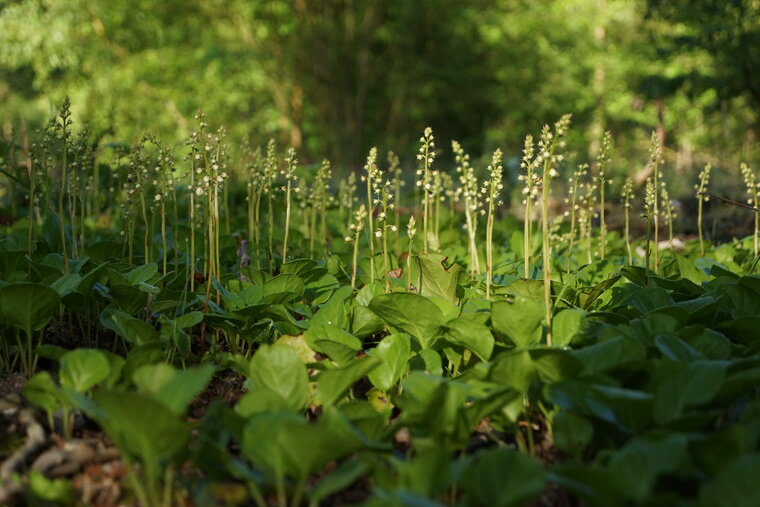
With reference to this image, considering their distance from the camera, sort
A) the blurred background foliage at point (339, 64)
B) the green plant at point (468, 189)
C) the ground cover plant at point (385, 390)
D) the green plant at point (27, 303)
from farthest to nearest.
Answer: the blurred background foliage at point (339, 64), the green plant at point (468, 189), the green plant at point (27, 303), the ground cover plant at point (385, 390)

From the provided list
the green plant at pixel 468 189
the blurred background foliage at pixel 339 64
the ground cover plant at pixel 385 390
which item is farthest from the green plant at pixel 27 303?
the blurred background foliage at pixel 339 64

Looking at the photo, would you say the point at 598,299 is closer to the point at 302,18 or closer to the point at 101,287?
the point at 101,287

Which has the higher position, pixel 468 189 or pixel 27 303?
pixel 468 189

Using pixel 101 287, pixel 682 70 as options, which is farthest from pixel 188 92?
pixel 101 287

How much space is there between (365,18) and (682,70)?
21.2 feet

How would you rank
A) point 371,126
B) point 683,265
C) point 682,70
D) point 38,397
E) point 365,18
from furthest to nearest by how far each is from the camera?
point 371,126 → point 365,18 → point 682,70 → point 683,265 → point 38,397

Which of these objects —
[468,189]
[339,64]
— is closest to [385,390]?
[468,189]

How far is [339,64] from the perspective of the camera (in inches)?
634

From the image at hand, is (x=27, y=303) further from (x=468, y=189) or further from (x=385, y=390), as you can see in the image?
(x=468, y=189)

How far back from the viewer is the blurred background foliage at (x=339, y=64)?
14.4 metres

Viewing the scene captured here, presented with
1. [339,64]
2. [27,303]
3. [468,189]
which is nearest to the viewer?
[27,303]

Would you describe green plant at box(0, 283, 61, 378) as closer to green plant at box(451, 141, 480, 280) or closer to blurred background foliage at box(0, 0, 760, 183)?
green plant at box(451, 141, 480, 280)

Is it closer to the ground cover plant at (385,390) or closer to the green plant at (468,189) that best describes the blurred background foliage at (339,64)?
the green plant at (468,189)

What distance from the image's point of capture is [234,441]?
77.7 inches
